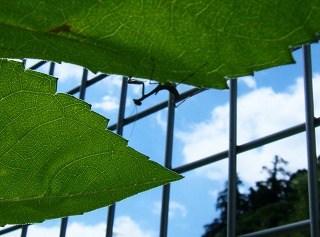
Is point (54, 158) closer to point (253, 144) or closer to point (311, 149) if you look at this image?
point (311, 149)

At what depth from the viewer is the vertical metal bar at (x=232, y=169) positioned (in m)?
2.79

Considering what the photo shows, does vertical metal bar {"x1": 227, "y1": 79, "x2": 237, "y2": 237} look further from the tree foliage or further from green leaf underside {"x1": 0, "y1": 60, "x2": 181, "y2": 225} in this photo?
green leaf underside {"x1": 0, "y1": 60, "x2": 181, "y2": 225}

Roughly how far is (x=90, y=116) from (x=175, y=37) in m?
0.06

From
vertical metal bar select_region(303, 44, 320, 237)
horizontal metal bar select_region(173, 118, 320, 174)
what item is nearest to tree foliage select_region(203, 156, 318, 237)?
horizontal metal bar select_region(173, 118, 320, 174)

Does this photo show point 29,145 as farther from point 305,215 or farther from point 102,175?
point 305,215

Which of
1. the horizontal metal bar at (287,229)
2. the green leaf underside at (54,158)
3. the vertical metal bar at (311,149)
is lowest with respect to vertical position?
the green leaf underside at (54,158)

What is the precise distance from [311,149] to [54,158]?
2220 millimetres

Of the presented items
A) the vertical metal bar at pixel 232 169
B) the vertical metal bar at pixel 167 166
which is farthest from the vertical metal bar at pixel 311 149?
the vertical metal bar at pixel 167 166

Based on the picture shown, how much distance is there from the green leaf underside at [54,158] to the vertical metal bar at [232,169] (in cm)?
253

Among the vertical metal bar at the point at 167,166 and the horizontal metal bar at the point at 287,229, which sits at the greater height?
the vertical metal bar at the point at 167,166

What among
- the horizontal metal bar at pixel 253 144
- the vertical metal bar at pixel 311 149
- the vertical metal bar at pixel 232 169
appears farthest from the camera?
the vertical metal bar at pixel 232 169

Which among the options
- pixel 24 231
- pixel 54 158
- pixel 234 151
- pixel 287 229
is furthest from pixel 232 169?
pixel 54 158

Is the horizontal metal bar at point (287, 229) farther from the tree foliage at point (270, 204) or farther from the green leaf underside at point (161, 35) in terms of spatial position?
the green leaf underside at point (161, 35)

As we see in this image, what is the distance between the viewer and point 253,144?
2.86m
